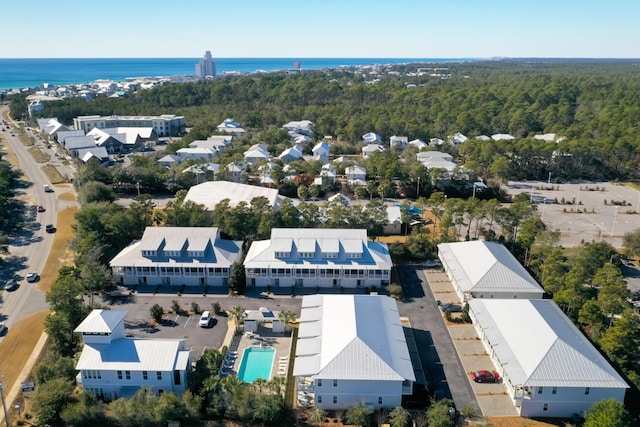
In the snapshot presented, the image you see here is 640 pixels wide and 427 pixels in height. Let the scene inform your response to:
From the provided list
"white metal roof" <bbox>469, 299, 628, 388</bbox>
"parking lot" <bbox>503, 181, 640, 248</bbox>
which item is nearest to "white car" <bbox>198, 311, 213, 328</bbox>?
"white metal roof" <bbox>469, 299, 628, 388</bbox>

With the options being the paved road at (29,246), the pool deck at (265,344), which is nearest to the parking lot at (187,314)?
the pool deck at (265,344)

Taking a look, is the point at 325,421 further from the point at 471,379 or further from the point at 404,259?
the point at 404,259

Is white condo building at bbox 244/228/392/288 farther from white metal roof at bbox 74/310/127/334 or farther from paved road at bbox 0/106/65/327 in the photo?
paved road at bbox 0/106/65/327

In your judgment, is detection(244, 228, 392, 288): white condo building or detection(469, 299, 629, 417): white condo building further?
detection(244, 228, 392, 288): white condo building

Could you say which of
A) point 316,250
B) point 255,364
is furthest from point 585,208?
point 255,364

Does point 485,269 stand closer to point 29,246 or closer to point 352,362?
point 352,362

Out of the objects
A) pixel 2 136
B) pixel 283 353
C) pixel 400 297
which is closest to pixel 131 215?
pixel 283 353

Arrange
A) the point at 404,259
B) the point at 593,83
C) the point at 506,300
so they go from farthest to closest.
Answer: the point at 593,83, the point at 404,259, the point at 506,300
